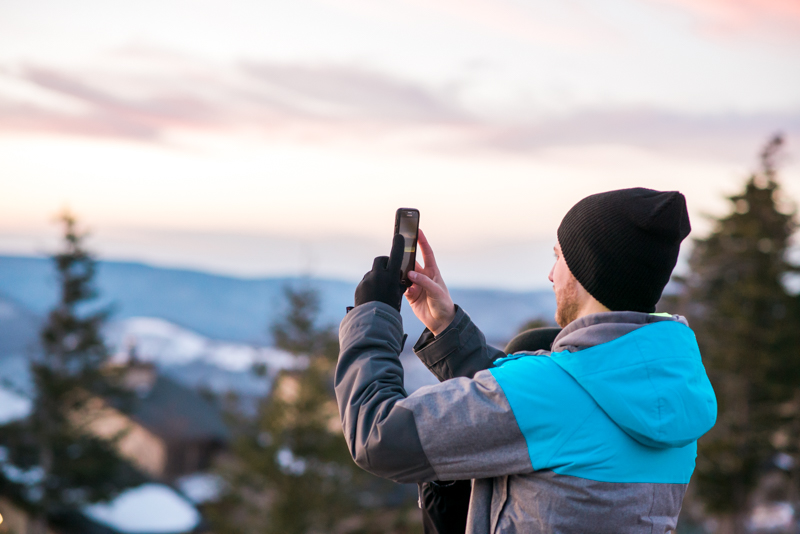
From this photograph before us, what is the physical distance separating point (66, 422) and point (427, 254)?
93.8 ft

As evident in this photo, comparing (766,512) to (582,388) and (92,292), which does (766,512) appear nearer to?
(92,292)

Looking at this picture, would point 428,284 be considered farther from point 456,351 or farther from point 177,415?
point 177,415

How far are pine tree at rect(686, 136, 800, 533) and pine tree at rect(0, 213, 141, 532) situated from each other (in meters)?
23.2

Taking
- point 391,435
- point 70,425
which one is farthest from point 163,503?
point 391,435

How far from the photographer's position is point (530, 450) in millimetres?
1530

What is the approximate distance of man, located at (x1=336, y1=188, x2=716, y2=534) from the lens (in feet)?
4.99

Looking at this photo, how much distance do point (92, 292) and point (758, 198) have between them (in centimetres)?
2733

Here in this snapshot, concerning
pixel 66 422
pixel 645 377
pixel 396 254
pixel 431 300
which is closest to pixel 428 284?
pixel 431 300

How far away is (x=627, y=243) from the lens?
164 cm

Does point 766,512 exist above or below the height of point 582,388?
below

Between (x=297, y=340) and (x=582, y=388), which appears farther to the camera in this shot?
(x=297, y=340)

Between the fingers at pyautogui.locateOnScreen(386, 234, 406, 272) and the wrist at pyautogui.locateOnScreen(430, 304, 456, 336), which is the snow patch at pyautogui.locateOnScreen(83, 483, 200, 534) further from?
the fingers at pyautogui.locateOnScreen(386, 234, 406, 272)

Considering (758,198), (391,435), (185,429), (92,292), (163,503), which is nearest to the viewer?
(391,435)

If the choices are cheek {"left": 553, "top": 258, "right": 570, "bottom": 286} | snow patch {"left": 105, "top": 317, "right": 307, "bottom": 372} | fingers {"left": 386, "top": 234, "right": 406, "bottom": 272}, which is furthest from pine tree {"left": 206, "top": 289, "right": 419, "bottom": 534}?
snow patch {"left": 105, "top": 317, "right": 307, "bottom": 372}
